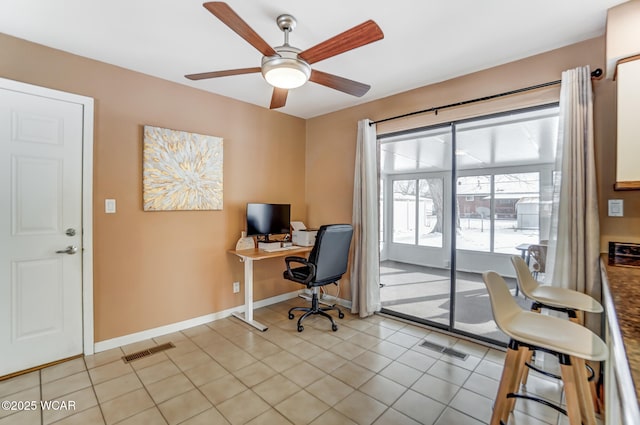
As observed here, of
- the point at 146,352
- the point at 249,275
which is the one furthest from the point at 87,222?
the point at 249,275

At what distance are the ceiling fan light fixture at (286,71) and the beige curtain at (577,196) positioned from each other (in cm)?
197

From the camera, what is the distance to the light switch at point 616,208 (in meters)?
2.05

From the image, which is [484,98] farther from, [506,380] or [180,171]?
[180,171]

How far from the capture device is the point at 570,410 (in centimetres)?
137

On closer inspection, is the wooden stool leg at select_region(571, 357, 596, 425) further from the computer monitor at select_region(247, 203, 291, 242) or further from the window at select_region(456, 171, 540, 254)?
the computer monitor at select_region(247, 203, 291, 242)

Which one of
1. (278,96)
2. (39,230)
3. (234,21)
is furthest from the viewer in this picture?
(278,96)

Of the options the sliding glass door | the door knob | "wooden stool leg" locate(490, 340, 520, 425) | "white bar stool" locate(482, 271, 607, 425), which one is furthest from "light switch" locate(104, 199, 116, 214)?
"wooden stool leg" locate(490, 340, 520, 425)

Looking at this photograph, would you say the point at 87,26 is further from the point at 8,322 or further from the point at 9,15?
the point at 8,322

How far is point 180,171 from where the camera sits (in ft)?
10.0

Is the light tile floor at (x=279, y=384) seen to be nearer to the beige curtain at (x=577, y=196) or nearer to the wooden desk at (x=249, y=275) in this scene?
the wooden desk at (x=249, y=275)

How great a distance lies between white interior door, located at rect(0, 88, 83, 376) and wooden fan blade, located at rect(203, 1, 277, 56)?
185 centimetres

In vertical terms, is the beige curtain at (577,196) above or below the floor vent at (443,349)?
above

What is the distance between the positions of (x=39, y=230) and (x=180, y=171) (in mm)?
1213

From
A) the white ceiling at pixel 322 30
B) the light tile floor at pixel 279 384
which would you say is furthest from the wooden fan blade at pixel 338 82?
the light tile floor at pixel 279 384
